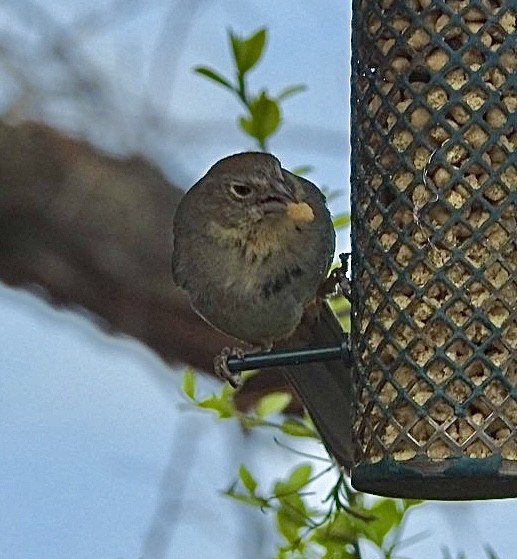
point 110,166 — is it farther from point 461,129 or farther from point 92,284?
point 461,129

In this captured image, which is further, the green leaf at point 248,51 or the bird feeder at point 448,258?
the green leaf at point 248,51

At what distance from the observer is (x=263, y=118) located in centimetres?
430

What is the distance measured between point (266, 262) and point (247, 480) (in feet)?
2.23

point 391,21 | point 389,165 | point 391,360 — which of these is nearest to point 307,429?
point 391,360

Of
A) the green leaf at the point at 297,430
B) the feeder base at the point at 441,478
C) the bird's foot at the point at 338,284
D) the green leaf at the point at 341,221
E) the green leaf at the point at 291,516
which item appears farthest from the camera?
the green leaf at the point at 341,221

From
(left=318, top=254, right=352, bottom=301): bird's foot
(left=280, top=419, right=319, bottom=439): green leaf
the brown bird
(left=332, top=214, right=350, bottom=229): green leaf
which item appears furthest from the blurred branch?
(left=280, top=419, right=319, bottom=439): green leaf

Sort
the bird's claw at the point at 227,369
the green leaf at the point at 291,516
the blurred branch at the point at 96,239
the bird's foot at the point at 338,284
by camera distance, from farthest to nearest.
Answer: the blurred branch at the point at 96,239, the bird's foot at the point at 338,284, the bird's claw at the point at 227,369, the green leaf at the point at 291,516

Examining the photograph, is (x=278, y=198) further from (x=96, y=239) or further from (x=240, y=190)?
(x=96, y=239)

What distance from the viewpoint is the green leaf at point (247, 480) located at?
4172mm

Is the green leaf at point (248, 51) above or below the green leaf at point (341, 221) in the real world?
above

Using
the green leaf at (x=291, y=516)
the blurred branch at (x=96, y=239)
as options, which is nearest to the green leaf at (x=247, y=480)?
the green leaf at (x=291, y=516)

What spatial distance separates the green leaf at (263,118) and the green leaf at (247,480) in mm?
925

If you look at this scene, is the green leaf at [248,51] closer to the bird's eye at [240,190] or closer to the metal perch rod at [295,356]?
the bird's eye at [240,190]

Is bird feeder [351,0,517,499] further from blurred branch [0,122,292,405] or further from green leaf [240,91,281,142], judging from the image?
blurred branch [0,122,292,405]
